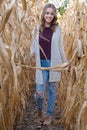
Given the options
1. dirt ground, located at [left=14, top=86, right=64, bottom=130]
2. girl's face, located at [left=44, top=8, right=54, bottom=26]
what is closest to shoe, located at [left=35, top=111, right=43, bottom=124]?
dirt ground, located at [left=14, top=86, right=64, bottom=130]

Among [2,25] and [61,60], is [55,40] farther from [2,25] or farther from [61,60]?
Answer: [2,25]

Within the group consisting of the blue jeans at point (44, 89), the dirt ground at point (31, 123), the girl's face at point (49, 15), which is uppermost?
the girl's face at point (49, 15)

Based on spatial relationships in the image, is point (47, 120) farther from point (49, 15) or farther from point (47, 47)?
point (49, 15)

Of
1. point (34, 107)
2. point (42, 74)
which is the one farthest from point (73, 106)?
point (34, 107)

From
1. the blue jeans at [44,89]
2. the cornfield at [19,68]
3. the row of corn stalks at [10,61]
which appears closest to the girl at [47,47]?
the blue jeans at [44,89]

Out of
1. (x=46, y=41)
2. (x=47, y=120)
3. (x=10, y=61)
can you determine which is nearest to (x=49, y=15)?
(x=46, y=41)

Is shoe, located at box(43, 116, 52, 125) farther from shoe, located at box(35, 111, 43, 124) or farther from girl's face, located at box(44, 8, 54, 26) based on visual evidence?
girl's face, located at box(44, 8, 54, 26)

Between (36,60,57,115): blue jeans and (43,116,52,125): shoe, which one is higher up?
(36,60,57,115): blue jeans

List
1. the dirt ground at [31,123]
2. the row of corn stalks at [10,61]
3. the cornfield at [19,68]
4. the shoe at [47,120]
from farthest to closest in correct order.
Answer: the shoe at [47,120] < the dirt ground at [31,123] < the cornfield at [19,68] < the row of corn stalks at [10,61]

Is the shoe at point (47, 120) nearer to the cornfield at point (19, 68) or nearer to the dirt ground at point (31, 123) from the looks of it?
the dirt ground at point (31, 123)

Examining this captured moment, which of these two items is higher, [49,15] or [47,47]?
[49,15]

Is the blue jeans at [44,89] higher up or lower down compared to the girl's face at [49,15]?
lower down

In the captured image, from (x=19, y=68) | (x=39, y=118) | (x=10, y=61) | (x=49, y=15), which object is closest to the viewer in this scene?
(x=10, y=61)

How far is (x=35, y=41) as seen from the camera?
115 inches
